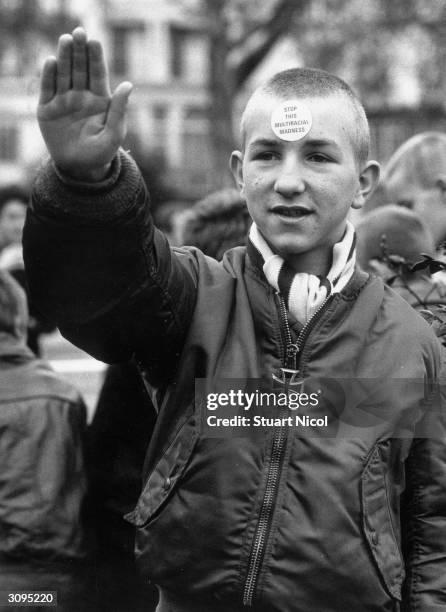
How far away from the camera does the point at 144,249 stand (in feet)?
5.61

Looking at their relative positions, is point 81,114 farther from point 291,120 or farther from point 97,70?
point 291,120

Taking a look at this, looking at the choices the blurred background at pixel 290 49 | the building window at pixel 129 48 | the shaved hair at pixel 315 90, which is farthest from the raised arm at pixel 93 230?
the building window at pixel 129 48

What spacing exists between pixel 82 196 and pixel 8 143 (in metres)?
30.3

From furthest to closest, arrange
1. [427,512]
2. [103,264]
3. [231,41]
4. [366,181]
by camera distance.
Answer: [231,41] → [366,181] → [427,512] → [103,264]

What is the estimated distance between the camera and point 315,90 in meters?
2.02

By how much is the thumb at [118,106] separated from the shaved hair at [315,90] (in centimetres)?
48

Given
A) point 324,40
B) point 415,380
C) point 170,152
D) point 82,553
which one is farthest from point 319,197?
point 170,152

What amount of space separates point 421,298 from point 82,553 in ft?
3.89

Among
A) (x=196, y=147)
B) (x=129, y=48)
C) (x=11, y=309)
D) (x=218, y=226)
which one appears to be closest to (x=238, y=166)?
(x=11, y=309)

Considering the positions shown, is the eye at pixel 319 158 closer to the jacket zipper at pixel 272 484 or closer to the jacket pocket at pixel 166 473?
the jacket zipper at pixel 272 484

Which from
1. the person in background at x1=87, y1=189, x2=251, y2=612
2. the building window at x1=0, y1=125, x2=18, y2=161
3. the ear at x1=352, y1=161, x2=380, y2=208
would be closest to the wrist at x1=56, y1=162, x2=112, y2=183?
the ear at x1=352, y1=161, x2=380, y2=208

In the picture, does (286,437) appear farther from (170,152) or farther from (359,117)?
(170,152)

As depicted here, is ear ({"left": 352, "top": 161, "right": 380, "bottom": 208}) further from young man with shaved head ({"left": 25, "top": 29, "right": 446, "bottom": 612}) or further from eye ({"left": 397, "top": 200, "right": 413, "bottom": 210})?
eye ({"left": 397, "top": 200, "right": 413, "bottom": 210})

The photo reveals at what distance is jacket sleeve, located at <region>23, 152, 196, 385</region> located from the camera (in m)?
1.65
